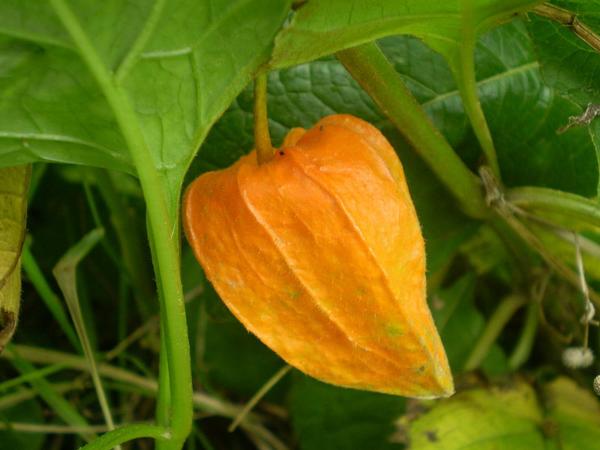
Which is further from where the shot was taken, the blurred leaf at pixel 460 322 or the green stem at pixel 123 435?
the blurred leaf at pixel 460 322

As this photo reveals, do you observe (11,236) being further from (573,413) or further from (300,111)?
(573,413)

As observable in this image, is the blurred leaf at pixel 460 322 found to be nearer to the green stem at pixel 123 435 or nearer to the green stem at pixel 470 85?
the green stem at pixel 470 85

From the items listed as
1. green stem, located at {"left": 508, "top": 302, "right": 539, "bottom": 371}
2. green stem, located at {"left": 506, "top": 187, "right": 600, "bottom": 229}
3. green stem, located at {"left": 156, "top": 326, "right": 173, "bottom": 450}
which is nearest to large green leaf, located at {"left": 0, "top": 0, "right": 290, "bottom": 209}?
green stem, located at {"left": 156, "top": 326, "right": 173, "bottom": 450}

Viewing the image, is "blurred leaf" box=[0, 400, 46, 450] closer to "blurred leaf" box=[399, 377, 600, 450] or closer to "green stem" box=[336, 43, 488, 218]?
"blurred leaf" box=[399, 377, 600, 450]

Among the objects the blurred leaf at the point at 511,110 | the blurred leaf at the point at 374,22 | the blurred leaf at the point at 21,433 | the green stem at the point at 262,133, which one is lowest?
the blurred leaf at the point at 21,433

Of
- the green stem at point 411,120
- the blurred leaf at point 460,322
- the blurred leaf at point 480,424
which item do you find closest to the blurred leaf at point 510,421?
the blurred leaf at point 480,424

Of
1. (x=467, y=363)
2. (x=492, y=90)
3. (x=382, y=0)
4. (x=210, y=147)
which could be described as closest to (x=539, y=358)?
(x=467, y=363)

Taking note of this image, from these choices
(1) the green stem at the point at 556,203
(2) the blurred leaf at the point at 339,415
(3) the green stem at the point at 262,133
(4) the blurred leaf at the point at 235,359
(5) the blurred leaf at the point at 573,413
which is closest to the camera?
(3) the green stem at the point at 262,133

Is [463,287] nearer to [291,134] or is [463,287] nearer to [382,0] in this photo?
[291,134]
